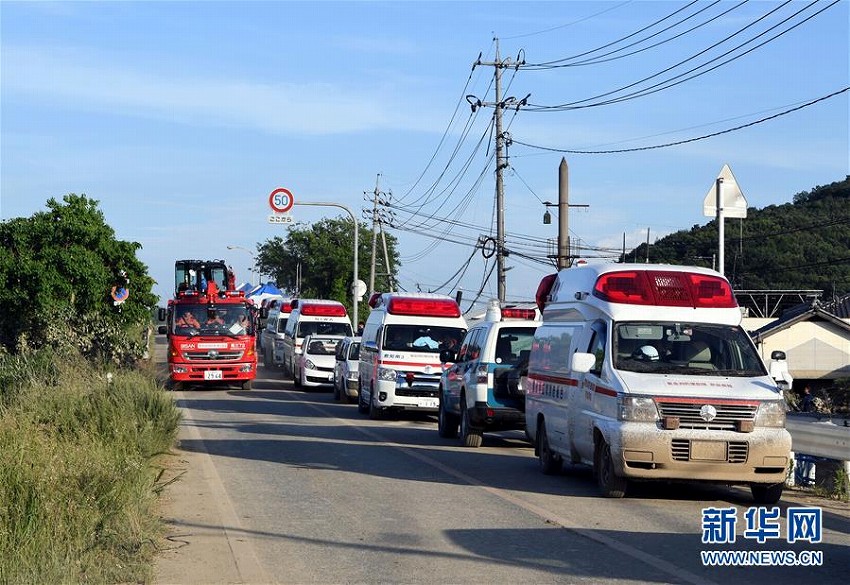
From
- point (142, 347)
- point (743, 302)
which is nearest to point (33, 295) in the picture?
point (142, 347)

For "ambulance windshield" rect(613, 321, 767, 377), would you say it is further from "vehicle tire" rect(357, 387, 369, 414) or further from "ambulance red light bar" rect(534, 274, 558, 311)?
"vehicle tire" rect(357, 387, 369, 414)

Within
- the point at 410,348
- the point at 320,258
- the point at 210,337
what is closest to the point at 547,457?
the point at 410,348

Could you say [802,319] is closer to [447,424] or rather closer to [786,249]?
[786,249]

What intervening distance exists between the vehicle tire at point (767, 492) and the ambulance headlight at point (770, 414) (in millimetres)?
706

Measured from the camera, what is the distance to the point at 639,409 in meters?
12.0

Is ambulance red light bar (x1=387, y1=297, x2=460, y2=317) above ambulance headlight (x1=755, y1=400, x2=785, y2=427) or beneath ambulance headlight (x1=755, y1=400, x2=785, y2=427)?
above

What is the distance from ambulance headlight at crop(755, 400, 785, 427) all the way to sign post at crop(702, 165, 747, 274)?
7.13m

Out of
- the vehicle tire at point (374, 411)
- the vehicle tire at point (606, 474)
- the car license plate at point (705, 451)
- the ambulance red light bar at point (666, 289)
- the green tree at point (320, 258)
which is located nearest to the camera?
the car license plate at point (705, 451)

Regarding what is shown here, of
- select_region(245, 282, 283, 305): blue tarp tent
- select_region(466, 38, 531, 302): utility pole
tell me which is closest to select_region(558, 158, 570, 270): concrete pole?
select_region(466, 38, 531, 302): utility pole

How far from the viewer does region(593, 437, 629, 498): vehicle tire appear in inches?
491

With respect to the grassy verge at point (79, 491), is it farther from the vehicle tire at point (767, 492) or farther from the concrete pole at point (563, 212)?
the concrete pole at point (563, 212)

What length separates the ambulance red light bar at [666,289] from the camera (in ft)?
43.6

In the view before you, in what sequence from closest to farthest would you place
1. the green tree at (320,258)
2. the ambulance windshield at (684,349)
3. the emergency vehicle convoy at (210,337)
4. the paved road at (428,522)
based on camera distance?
the paved road at (428,522), the ambulance windshield at (684,349), the emergency vehicle convoy at (210,337), the green tree at (320,258)

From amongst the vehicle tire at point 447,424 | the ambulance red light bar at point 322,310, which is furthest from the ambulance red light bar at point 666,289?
the ambulance red light bar at point 322,310
